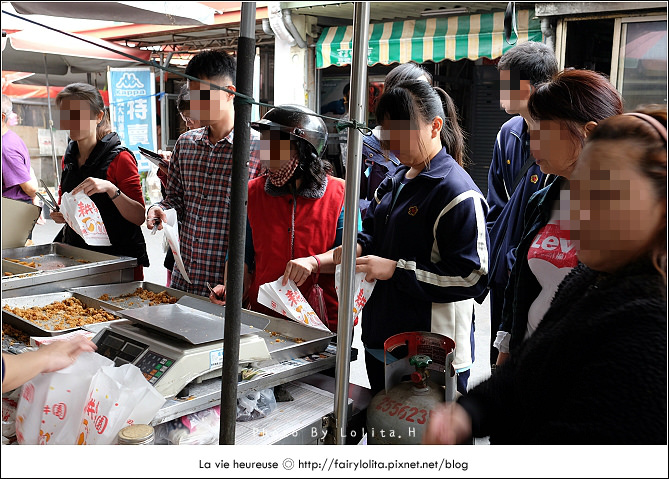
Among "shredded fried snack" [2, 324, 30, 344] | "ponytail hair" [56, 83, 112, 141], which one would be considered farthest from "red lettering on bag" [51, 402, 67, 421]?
"ponytail hair" [56, 83, 112, 141]

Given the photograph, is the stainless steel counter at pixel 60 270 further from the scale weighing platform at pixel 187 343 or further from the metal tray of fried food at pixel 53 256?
the scale weighing platform at pixel 187 343

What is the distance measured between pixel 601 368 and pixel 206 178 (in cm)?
193

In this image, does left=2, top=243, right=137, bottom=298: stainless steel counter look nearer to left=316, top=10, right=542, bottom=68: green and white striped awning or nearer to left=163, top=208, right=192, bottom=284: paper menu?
left=163, top=208, right=192, bottom=284: paper menu

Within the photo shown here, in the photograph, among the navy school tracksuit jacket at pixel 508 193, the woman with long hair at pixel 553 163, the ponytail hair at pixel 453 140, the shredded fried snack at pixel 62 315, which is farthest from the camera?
the navy school tracksuit jacket at pixel 508 193

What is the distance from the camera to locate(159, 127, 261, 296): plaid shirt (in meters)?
2.49

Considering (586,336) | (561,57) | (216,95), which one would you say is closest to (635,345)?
(586,336)

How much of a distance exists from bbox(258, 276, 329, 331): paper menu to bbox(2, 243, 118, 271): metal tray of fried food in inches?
42.5

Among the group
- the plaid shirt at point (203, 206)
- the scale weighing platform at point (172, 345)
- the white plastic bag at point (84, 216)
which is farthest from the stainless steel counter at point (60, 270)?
the scale weighing platform at point (172, 345)

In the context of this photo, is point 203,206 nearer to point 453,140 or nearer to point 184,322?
point 184,322

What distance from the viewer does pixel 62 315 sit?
6.88 ft

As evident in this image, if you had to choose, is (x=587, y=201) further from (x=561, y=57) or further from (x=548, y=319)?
(x=561, y=57)

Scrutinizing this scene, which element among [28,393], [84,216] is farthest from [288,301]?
[84,216]

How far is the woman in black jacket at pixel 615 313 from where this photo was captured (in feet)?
2.88

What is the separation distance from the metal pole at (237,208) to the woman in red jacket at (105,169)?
183 cm
